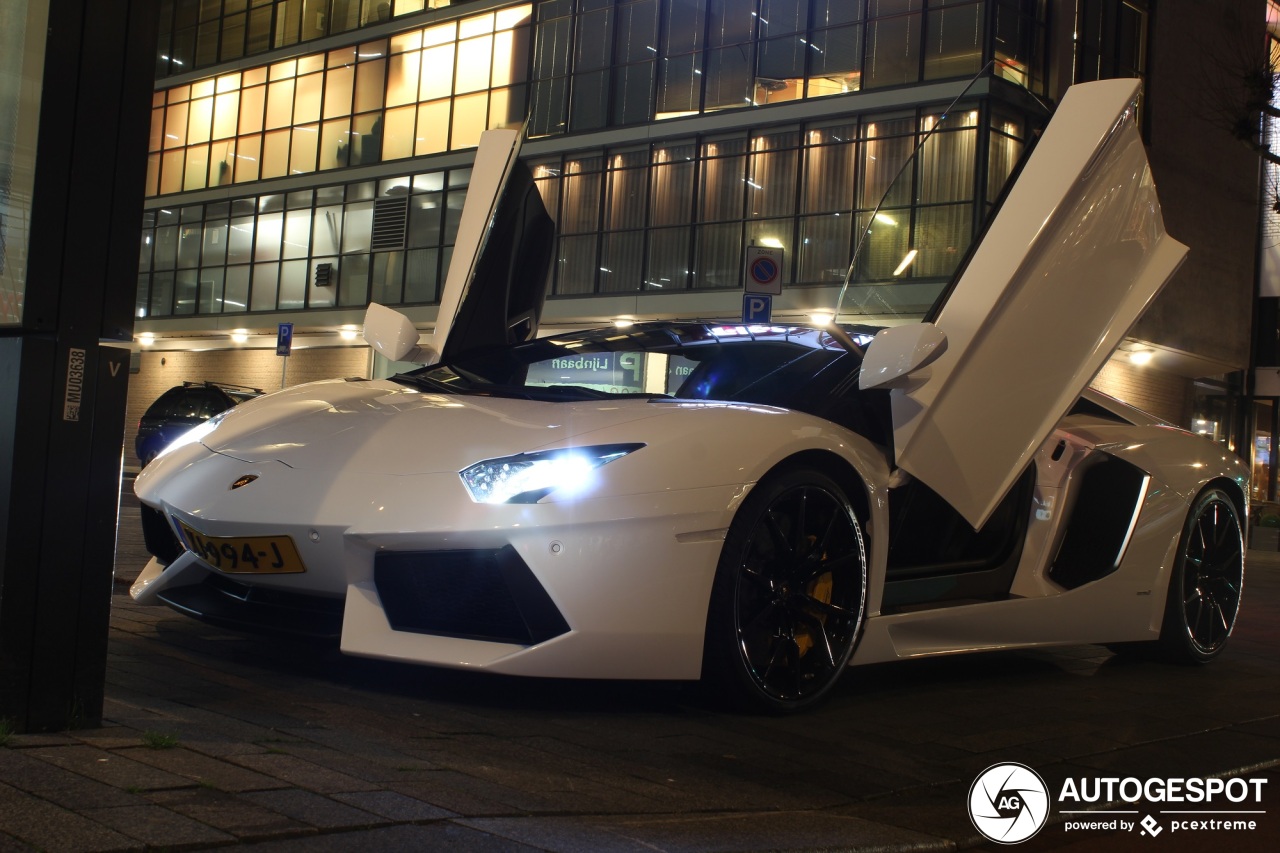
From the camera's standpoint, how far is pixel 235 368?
33438mm

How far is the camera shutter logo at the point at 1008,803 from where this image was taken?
9.88 feet

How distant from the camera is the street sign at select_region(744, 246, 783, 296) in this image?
10922mm

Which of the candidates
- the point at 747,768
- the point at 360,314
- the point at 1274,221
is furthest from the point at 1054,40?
the point at 747,768

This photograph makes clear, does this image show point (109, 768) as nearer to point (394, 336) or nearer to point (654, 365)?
point (654, 365)

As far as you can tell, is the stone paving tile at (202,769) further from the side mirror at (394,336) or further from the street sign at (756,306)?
the street sign at (756,306)

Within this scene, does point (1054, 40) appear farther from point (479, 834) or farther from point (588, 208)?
point (479, 834)

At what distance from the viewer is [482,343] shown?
216 inches

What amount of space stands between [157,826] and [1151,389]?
90.6 feet

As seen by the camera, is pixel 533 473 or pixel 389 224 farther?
pixel 389 224

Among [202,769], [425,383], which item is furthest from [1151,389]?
[202,769]

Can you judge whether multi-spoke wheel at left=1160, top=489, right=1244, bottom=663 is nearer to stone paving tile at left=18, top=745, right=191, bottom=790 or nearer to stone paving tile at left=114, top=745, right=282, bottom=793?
stone paving tile at left=114, top=745, right=282, bottom=793

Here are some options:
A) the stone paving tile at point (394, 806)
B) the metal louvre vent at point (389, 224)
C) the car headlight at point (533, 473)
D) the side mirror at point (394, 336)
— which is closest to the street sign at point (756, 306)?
the side mirror at point (394, 336)

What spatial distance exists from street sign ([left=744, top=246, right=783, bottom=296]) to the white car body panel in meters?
5.99

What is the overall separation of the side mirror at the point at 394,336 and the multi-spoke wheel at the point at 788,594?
1.86 m
